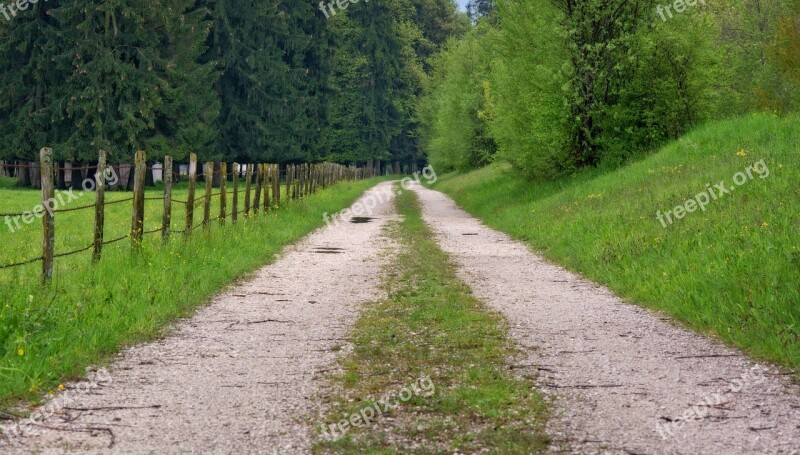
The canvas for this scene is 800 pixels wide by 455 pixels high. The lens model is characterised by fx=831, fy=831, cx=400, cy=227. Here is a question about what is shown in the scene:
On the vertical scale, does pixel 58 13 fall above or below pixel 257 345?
above

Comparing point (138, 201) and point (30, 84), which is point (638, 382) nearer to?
point (138, 201)

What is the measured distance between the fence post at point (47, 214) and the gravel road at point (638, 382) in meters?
5.14

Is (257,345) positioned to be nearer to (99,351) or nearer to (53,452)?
(99,351)

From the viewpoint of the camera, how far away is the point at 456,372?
653 centimetres

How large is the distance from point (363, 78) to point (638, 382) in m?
71.3

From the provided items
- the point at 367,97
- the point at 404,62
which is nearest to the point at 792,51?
the point at 367,97

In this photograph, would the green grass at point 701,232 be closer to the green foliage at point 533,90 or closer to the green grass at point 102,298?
the green foliage at point 533,90

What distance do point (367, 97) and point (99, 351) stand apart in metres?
69.8

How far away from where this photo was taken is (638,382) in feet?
20.6
